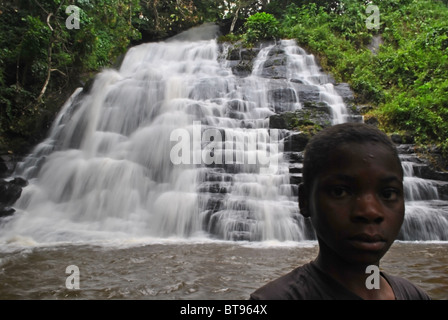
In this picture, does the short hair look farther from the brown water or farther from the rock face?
the rock face

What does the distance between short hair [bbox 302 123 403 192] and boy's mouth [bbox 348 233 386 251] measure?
22 centimetres

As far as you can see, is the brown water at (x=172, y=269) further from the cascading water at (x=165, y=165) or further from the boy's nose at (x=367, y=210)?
the boy's nose at (x=367, y=210)

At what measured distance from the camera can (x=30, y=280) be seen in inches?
123

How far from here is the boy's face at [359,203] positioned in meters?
1.02

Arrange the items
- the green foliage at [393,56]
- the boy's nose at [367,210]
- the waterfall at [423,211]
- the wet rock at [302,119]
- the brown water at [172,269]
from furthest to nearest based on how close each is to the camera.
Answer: the green foliage at [393,56]
the wet rock at [302,119]
the waterfall at [423,211]
the brown water at [172,269]
the boy's nose at [367,210]

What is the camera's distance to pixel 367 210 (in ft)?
3.28

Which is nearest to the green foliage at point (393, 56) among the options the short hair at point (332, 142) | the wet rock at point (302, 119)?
the wet rock at point (302, 119)

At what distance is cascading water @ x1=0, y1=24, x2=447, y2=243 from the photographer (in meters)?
6.09

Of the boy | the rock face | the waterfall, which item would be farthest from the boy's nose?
the rock face

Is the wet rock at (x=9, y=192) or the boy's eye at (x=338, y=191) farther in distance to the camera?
the wet rock at (x=9, y=192)

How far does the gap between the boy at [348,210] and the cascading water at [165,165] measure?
181 inches

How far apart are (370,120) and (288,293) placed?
992 cm
